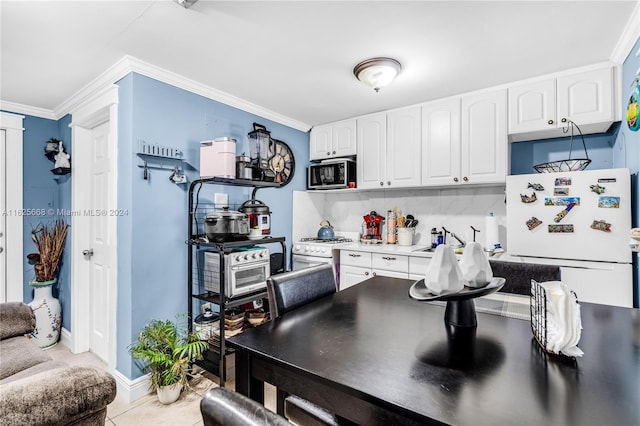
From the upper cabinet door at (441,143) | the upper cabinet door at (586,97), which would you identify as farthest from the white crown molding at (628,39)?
the upper cabinet door at (441,143)

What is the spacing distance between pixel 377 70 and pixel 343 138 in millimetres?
1340

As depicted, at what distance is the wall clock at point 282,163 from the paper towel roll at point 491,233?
201cm

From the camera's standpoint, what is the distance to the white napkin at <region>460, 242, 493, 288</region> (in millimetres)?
1103

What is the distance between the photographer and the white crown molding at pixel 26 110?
2.81 metres

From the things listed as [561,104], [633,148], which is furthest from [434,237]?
[633,148]

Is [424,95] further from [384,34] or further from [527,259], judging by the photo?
[527,259]

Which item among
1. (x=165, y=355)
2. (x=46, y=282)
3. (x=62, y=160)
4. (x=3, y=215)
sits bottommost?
(x=165, y=355)

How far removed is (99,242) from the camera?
107 inches

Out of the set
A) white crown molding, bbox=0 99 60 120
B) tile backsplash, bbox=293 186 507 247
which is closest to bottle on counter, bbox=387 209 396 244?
tile backsplash, bbox=293 186 507 247

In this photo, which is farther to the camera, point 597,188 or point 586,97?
point 586,97

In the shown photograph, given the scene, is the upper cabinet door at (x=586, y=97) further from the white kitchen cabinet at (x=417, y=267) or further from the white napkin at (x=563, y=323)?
the white napkin at (x=563, y=323)

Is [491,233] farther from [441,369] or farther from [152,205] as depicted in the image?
[152,205]

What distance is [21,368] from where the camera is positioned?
5.22 ft

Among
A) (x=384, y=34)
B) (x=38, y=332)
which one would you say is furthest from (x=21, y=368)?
(x=384, y=34)
